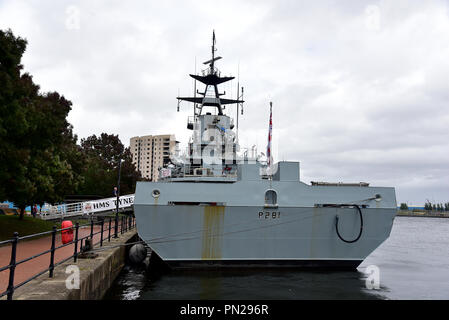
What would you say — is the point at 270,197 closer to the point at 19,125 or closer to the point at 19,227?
the point at 19,125

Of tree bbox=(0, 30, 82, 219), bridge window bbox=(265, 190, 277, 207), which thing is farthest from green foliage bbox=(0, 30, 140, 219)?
bridge window bbox=(265, 190, 277, 207)

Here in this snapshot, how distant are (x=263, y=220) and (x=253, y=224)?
356 millimetres

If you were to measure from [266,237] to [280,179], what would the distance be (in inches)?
79.3

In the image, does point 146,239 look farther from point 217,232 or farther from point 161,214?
point 217,232

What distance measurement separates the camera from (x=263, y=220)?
11094 mm

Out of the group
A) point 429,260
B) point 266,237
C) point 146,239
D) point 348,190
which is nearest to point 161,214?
point 146,239

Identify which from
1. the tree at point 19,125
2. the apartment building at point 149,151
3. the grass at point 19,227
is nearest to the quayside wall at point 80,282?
the tree at point 19,125

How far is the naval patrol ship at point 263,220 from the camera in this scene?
10836 mm

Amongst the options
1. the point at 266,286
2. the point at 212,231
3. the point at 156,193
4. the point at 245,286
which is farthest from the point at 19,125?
the point at 266,286

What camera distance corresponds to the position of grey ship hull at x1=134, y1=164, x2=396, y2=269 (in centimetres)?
1083

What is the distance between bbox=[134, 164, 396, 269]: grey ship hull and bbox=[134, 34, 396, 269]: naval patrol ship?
31mm

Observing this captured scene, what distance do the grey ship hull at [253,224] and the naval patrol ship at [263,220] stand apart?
31 millimetres

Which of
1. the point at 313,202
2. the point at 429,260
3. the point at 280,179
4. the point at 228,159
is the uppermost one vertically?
the point at 228,159
